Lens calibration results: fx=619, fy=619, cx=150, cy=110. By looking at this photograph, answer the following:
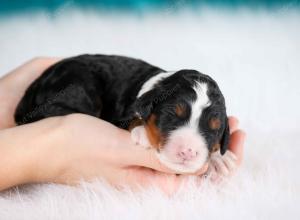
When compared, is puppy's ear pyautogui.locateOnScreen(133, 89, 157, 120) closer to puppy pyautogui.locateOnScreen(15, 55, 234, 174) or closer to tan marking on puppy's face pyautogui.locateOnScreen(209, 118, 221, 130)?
puppy pyautogui.locateOnScreen(15, 55, 234, 174)

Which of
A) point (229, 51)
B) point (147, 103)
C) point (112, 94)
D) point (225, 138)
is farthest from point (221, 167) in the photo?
point (229, 51)

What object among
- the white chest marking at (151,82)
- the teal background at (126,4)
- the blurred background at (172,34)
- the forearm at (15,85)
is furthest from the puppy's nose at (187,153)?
the teal background at (126,4)

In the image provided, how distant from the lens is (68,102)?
3762mm

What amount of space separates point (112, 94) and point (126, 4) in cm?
214

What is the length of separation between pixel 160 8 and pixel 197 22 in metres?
0.37

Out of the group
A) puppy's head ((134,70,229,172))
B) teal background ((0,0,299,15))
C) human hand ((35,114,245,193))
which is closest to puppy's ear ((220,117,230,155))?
puppy's head ((134,70,229,172))

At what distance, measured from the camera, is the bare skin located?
323 cm

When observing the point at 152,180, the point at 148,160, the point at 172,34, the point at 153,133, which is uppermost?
the point at 172,34

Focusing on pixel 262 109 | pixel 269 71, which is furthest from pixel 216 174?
pixel 269 71

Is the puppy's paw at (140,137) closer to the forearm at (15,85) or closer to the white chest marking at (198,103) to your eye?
the white chest marking at (198,103)

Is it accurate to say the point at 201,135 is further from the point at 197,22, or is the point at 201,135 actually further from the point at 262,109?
the point at 197,22

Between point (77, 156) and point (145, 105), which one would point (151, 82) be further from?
point (77, 156)

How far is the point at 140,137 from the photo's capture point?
10.8 ft

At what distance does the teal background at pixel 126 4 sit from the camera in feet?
18.6
